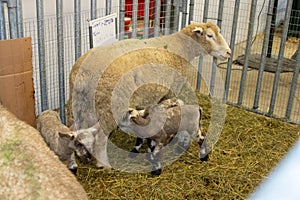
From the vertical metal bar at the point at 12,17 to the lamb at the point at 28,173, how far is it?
208 cm

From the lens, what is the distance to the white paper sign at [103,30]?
386 centimetres

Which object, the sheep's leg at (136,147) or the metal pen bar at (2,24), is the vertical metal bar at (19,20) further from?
the sheep's leg at (136,147)

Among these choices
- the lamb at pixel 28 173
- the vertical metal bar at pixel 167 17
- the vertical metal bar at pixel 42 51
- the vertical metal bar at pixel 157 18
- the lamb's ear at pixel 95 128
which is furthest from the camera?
the vertical metal bar at pixel 167 17

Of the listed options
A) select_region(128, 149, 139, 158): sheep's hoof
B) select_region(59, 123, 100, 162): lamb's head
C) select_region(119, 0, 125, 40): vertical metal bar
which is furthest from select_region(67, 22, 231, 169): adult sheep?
select_region(119, 0, 125, 40): vertical metal bar

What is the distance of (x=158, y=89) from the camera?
3.81m

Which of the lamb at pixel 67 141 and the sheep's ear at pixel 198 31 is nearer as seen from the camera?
the lamb at pixel 67 141

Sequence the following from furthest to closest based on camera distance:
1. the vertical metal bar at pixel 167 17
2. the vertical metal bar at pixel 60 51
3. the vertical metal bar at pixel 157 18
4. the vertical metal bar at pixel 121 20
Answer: the vertical metal bar at pixel 167 17, the vertical metal bar at pixel 157 18, the vertical metal bar at pixel 121 20, the vertical metal bar at pixel 60 51

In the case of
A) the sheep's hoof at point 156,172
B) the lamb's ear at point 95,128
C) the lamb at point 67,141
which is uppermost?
the lamb's ear at point 95,128

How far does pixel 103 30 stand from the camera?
3.99 metres

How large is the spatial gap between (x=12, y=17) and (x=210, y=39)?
1.99 m

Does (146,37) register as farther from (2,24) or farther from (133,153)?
(2,24)

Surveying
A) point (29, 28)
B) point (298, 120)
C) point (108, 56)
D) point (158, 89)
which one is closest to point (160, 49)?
point (158, 89)

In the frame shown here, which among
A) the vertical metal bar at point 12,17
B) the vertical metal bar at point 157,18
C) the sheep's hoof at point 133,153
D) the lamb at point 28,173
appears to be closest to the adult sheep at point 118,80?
the sheep's hoof at point 133,153

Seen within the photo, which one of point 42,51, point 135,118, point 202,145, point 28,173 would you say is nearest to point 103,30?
point 42,51
